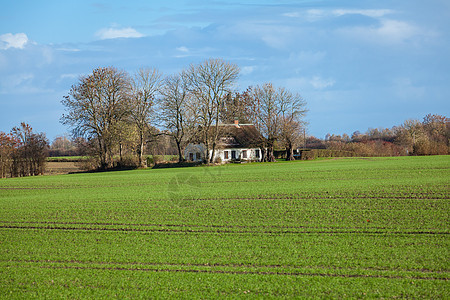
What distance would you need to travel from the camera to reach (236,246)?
12711 millimetres

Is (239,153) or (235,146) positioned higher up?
(235,146)

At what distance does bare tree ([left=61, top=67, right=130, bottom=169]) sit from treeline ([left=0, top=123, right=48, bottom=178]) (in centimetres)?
519

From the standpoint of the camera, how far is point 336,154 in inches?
2849

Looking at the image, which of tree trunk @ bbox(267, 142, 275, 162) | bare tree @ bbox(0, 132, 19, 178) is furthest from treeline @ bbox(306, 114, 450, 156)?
bare tree @ bbox(0, 132, 19, 178)

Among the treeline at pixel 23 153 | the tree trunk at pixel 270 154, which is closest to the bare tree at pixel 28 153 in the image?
the treeline at pixel 23 153

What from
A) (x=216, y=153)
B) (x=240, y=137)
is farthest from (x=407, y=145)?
(x=216, y=153)

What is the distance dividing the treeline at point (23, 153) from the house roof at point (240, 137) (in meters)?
28.9

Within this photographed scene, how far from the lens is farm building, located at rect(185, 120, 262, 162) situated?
6544cm

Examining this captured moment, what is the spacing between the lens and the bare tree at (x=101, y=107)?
55000 millimetres

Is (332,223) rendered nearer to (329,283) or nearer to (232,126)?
(329,283)

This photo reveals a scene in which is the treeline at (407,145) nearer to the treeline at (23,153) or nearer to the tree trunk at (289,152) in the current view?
the tree trunk at (289,152)

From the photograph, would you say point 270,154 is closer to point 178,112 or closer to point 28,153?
point 178,112

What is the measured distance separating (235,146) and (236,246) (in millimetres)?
57449

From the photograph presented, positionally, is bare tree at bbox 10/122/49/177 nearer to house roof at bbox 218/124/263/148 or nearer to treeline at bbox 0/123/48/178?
treeline at bbox 0/123/48/178
